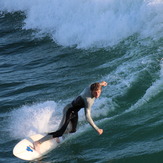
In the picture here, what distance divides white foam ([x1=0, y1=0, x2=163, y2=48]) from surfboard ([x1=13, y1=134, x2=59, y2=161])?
707cm

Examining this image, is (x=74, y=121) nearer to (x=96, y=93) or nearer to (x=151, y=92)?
(x=96, y=93)

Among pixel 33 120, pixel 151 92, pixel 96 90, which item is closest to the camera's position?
pixel 96 90

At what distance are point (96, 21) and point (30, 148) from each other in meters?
9.68

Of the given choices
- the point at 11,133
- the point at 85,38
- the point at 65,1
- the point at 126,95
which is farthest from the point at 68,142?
the point at 65,1

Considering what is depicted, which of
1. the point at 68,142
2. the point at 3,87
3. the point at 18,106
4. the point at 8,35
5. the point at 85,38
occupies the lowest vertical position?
the point at 68,142

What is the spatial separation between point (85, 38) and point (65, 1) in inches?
170

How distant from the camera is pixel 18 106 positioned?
12000 millimetres

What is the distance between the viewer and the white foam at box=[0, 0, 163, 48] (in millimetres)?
15758

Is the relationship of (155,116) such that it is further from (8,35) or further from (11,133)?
(8,35)

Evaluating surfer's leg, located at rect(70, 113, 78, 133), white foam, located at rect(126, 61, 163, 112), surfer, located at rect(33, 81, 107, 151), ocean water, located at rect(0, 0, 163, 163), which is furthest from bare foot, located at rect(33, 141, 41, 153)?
white foam, located at rect(126, 61, 163, 112)

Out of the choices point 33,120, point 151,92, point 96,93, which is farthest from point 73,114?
point 151,92

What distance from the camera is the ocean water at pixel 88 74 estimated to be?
8930 mm

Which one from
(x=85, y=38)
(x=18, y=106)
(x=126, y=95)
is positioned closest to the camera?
(x=126, y=95)

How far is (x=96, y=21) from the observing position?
17.6 m
